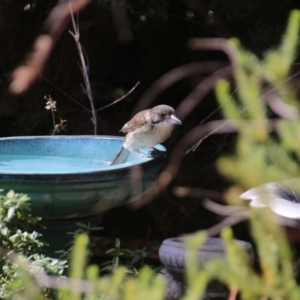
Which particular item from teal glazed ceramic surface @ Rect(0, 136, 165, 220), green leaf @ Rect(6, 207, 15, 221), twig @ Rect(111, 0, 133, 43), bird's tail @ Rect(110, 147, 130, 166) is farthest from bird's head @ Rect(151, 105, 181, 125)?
green leaf @ Rect(6, 207, 15, 221)

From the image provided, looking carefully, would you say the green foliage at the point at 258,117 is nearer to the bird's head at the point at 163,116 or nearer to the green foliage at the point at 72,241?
the green foliage at the point at 72,241

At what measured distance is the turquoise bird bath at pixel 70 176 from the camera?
2.84 metres

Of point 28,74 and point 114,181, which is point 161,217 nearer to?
point 114,181

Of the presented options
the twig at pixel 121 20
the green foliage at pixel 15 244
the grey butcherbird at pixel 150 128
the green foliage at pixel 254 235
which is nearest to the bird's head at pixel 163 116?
the grey butcherbird at pixel 150 128

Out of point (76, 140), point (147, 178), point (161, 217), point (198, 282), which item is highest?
point (161, 217)

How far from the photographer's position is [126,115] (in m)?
6.28

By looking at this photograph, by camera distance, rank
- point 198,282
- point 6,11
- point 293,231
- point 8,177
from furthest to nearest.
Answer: point 6,11, point 293,231, point 8,177, point 198,282

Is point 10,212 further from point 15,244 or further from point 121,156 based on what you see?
point 121,156

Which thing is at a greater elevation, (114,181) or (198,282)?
(114,181)

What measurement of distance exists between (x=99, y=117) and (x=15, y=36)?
892mm

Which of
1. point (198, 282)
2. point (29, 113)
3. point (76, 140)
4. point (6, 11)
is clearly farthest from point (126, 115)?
point (198, 282)

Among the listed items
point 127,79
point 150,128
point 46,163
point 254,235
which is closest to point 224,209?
point 254,235

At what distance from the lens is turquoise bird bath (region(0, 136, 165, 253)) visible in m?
2.84

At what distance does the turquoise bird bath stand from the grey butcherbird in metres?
0.43
